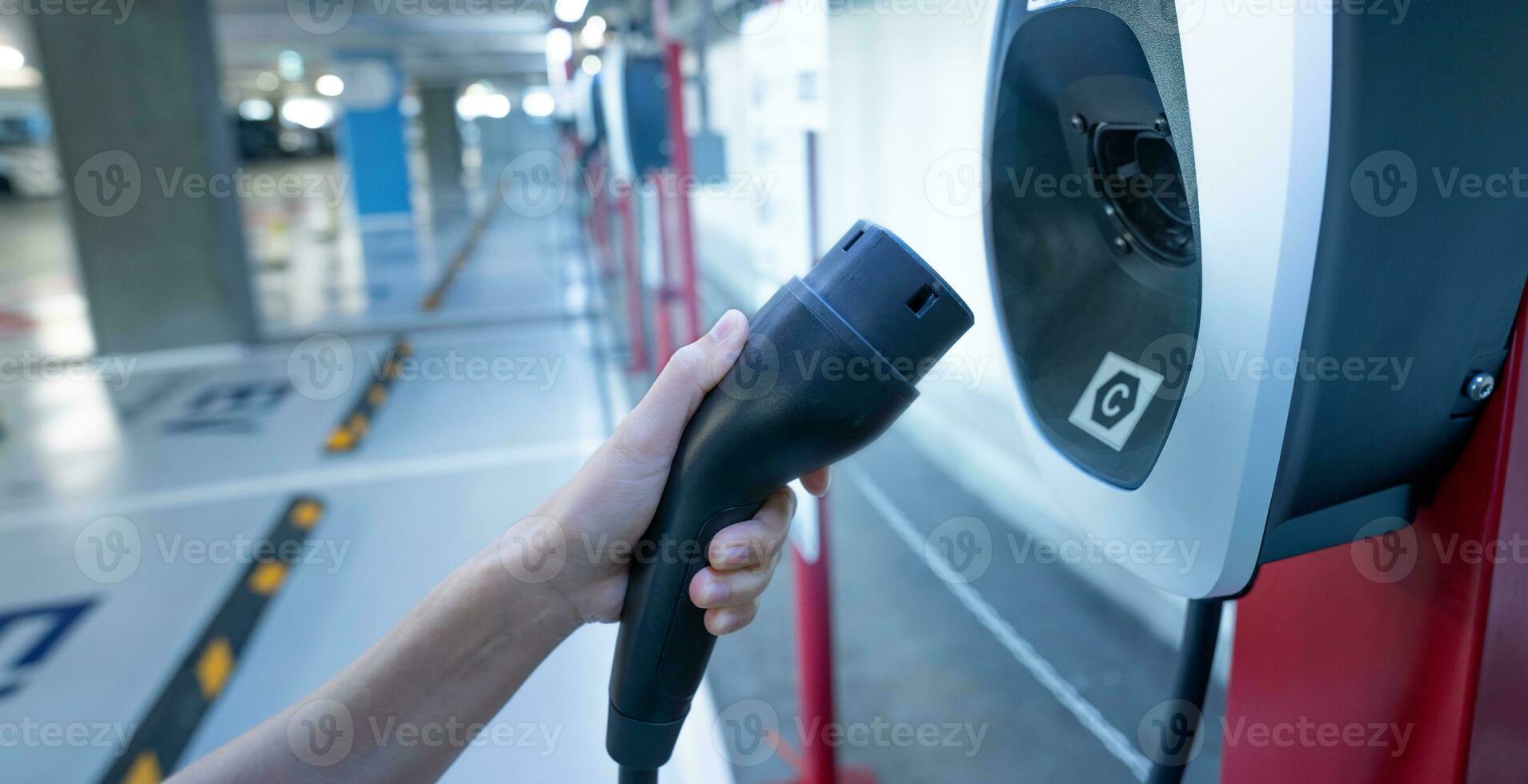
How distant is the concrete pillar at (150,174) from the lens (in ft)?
15.0

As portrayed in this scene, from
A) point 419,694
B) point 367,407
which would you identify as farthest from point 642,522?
point 367,407

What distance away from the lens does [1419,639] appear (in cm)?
62

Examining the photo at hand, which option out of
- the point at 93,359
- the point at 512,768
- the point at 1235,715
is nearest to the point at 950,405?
the point at 512,768

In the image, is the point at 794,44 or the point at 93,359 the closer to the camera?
the point at 794,44

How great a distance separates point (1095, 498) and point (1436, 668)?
23cm

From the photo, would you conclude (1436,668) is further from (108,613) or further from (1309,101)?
(108,613)

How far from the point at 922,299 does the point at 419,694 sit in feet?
1.79

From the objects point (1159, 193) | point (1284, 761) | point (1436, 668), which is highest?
point (1159, 193)

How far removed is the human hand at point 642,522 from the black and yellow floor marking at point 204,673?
4.32 ft

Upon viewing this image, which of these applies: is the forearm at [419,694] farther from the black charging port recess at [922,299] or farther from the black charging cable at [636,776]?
the black charging port recess at [922,299]

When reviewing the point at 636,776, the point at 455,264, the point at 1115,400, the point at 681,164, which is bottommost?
the point at 455,264

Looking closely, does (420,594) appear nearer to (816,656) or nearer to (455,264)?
(816,656)

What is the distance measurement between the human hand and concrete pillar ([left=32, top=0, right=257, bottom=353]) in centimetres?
492

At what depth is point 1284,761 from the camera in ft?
2.42
